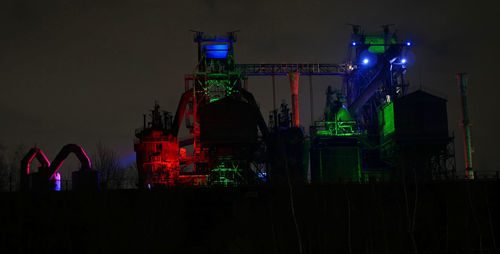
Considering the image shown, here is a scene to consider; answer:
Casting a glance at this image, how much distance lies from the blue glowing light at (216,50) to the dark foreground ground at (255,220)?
2668cm

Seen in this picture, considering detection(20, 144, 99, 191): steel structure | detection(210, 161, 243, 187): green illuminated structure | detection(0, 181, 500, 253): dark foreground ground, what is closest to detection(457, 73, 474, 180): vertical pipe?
detection(0, 181, 500, 253): dark foreground ground

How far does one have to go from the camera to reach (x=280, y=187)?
35594 mm

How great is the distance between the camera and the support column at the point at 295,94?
59.3 m

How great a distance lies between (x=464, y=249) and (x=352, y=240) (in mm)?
7278

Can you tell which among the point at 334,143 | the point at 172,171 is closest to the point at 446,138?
the point at 334,143

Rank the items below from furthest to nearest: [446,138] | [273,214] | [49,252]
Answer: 1. [446,138]
2. [273,214]
3. [49,252]

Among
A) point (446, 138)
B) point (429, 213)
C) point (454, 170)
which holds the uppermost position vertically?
point (446, 138)

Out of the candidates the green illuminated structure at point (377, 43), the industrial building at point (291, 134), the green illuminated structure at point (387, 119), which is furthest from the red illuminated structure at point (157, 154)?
the green illuminated structure at point (377, 43)

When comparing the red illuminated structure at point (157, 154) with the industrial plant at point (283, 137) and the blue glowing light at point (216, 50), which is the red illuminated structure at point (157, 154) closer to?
the industrial plant at point (283, 137)

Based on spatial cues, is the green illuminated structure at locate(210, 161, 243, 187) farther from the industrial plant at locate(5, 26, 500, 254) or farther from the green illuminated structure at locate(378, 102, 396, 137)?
the green illuminated structure at locate(378, 102, 396, 137)

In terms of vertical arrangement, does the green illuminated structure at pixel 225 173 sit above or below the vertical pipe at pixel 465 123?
below

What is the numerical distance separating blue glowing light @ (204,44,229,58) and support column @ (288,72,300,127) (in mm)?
8675

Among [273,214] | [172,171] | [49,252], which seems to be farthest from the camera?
[172,171]

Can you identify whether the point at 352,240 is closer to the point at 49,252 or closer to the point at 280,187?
the point at 280,187
